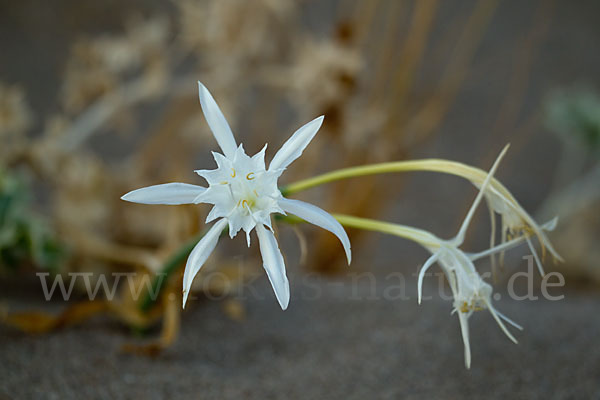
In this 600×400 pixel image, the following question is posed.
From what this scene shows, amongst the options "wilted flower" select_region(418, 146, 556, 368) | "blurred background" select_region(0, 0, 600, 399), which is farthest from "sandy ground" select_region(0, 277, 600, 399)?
"wilted flower" select_region(418, 146, 556, 368)

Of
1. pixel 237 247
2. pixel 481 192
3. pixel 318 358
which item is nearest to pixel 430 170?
pixel 481 192

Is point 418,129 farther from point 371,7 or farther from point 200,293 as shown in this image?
point 200,293

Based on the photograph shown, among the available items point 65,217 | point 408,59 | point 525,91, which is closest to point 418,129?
point 408,59

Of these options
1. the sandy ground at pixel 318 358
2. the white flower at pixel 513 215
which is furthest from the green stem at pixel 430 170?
the sandy ground at pixel 318 358

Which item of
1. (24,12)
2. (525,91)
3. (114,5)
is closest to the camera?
(24,12)

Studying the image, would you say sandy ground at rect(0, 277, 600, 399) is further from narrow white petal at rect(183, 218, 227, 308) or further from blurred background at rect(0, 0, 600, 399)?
narrow white petal at rect(183, 218, 227, 308)

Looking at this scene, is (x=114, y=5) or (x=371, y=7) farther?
(x=114, y=5)

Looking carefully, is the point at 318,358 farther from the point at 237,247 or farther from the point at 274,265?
the point at 237,247
